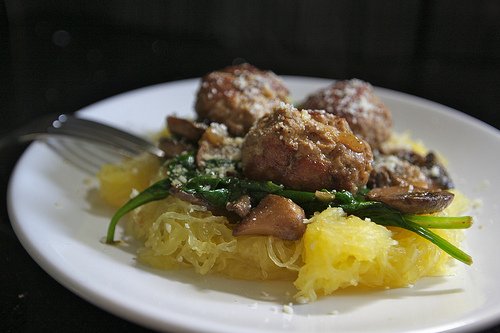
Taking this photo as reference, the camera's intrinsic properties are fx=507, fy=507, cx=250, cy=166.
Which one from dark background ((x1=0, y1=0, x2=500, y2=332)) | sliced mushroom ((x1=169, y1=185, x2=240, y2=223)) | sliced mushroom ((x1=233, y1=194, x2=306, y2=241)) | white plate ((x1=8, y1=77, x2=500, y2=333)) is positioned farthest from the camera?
dark background ((x1=0, y1=0, x2=500, y2=332))

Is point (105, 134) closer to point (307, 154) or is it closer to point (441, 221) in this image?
point (307, 154)

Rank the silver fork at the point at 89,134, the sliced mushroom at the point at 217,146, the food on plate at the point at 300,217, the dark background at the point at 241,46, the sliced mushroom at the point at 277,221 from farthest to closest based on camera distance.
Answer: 1. the dark background at the point at 241,46
2. the silver fork at the point at 89,134
3. the sliced mushroom at the point at 217,146
4. the sliced mushroom at the point at 277,221
5. the food on plate at the point at 300,217

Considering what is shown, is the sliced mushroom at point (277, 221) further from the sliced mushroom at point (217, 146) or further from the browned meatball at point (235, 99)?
the browned meatball at point (235, 99)

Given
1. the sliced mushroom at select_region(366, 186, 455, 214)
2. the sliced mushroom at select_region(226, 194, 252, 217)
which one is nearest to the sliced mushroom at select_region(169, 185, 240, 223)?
the sliced mushroom at select_region(226, 194, 252, 217)

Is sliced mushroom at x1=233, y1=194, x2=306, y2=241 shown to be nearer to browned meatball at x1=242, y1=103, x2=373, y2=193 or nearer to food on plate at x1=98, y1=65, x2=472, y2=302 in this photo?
food on plate at x1=98, y1=65, x2=472, y2=302

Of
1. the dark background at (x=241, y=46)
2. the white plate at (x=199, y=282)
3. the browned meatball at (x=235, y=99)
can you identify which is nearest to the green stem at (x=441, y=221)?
the white plate at (x=199, y=282)

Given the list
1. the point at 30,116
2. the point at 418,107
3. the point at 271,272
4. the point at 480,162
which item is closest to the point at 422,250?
the point at 271,272
